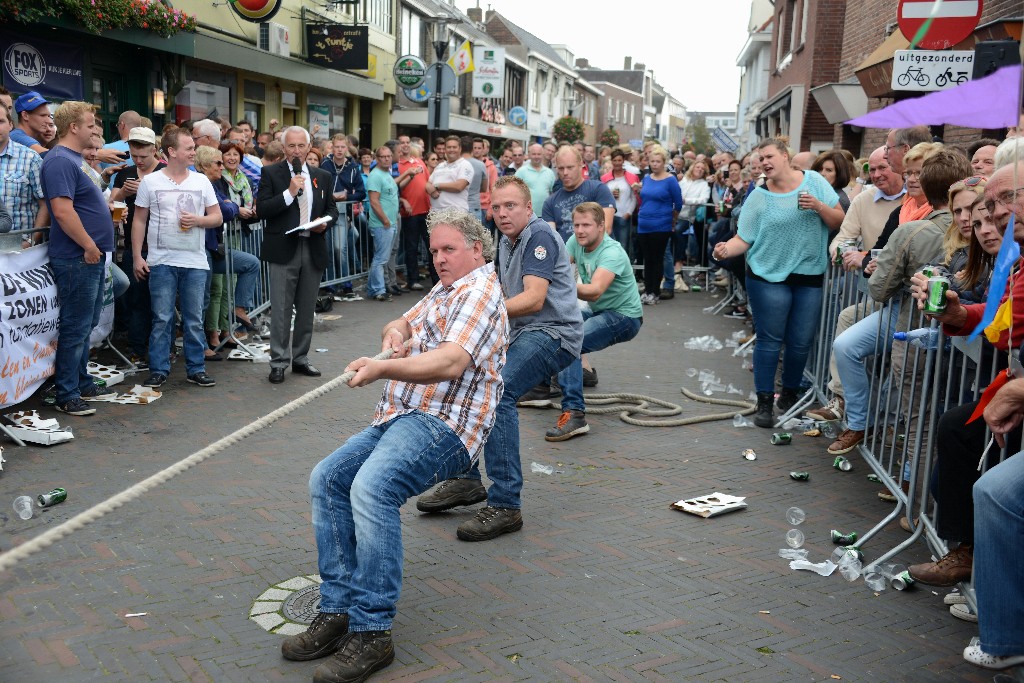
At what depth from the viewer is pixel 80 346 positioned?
7055 mm

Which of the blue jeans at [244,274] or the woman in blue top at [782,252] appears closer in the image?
the woman in blue top at [782,252]

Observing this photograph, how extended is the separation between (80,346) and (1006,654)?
6.27 m

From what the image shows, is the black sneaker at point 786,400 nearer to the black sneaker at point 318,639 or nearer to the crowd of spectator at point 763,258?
the crowd of spectator at point 763,258

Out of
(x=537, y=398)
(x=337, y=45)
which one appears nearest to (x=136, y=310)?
(x=537, y=398)

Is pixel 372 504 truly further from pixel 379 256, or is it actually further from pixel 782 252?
pixel 379 256

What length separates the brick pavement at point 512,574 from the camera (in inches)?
144

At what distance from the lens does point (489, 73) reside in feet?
125

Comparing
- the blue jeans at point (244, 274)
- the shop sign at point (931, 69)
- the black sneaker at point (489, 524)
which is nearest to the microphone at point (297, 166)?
the blue jeans at point (244, 274)

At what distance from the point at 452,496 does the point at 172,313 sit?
3.64m

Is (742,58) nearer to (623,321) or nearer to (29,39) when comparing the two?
(29,39)

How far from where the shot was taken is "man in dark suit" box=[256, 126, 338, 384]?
26.4ft

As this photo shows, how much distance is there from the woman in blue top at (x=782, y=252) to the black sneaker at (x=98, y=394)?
16.1ft

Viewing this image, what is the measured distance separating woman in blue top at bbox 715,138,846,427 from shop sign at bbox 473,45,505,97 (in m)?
31.5

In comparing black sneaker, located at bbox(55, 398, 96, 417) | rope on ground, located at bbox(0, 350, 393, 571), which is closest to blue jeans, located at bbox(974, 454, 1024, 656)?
rope on ground, located at bbox(0, 350, 393, 571)
